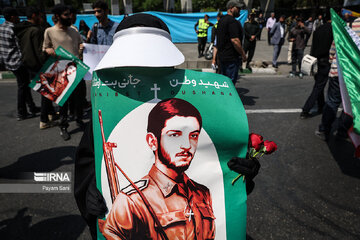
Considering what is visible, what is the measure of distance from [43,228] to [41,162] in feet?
4.08

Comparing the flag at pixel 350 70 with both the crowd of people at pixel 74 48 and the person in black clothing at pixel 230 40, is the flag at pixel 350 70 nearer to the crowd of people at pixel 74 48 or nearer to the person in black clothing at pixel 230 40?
the crowd of people at pixel 74 48

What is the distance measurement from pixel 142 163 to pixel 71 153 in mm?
2725

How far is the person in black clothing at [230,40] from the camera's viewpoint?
160 inches

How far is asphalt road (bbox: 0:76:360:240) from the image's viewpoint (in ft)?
6.95

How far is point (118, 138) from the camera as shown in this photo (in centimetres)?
101

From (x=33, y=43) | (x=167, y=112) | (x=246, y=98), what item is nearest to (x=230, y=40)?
(x=246, y=98)

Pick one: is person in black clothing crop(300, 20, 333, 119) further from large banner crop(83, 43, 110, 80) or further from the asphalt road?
large banner crop(83, 43, 110, 80)

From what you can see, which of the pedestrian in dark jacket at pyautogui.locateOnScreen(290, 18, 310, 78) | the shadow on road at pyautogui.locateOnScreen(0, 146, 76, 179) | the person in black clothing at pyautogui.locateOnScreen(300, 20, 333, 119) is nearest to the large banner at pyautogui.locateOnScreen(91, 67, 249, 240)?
the shadow on road at pyautogui.locateOnScreen(0, 146, 76, 179)

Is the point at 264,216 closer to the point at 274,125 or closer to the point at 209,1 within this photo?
the point at 274,125

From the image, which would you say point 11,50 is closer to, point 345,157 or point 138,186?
point 138,186

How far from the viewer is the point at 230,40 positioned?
4.19 metres

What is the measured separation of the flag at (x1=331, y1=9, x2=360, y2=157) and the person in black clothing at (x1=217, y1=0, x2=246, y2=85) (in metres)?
1.57

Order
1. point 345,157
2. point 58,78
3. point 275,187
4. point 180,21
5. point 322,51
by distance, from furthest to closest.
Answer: point 180,21 → point 322,51 → point 58,78 → point 345,157 → point 275,187

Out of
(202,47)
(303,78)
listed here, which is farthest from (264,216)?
(202,47)
